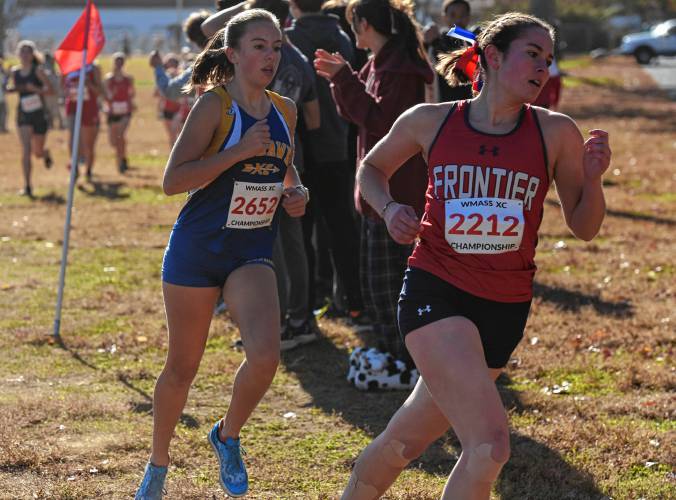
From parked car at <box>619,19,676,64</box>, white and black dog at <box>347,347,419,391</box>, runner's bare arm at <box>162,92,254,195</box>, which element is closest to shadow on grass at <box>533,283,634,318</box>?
white and black dog at <box>347,347,419,391</box>

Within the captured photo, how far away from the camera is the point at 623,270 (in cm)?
1012

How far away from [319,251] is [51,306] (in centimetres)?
206

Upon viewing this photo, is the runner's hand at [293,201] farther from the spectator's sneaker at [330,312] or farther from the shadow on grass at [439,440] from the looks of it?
the spectator's sneaker at [330,312]

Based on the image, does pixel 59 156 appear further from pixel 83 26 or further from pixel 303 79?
pixel 303 79

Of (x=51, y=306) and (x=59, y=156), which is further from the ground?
(x=51, y=306)

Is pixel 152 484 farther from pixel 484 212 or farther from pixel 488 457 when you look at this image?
pixel 484 212

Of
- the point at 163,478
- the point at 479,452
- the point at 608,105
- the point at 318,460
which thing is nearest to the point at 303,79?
the point at 318,460

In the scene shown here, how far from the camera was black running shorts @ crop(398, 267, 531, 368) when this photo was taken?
3.84m

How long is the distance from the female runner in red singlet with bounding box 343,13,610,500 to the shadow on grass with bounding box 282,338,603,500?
50.4 inches

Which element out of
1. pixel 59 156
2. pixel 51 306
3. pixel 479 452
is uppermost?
pixel 479 452

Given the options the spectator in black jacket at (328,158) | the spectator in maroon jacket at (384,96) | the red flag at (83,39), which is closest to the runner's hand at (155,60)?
the red flag at (83,39)

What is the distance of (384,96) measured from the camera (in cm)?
640

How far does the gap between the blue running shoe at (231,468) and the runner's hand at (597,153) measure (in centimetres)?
181

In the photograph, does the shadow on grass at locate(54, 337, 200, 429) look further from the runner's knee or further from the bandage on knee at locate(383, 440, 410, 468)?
the runner's knee
